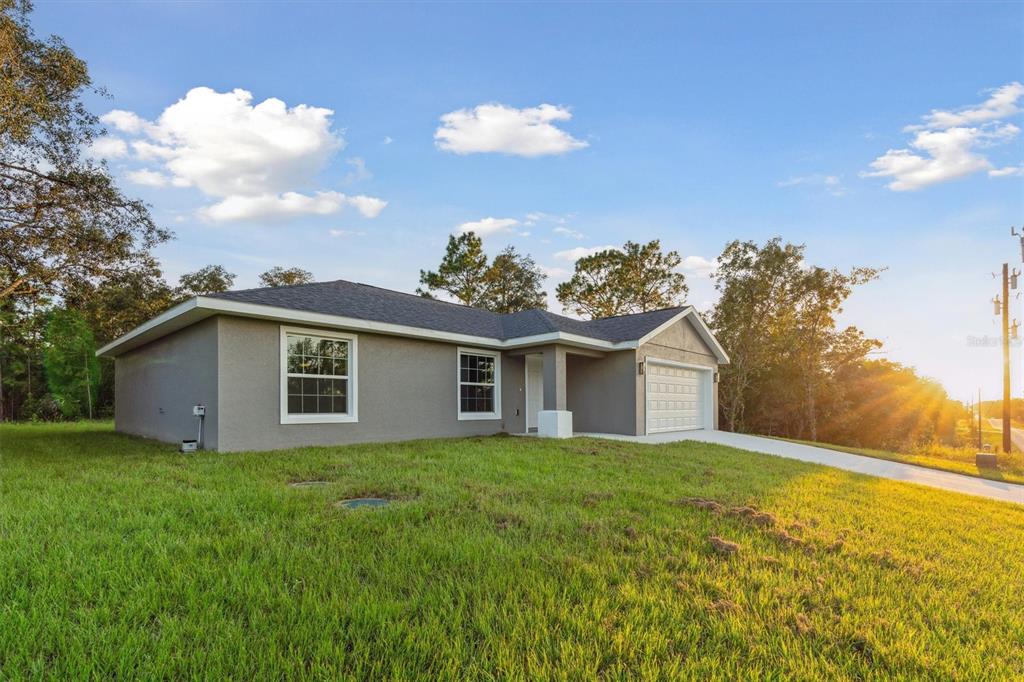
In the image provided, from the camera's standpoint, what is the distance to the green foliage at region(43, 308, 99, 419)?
19.7 metres

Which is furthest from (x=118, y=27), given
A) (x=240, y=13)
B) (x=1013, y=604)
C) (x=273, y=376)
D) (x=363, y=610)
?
(x=1013, y=604)

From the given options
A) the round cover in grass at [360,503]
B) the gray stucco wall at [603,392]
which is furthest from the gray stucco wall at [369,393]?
the round cover in grass at [360,503]

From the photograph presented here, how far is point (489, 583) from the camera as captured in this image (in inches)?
118

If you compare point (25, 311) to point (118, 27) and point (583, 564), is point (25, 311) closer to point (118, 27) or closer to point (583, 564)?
point (118, 27)

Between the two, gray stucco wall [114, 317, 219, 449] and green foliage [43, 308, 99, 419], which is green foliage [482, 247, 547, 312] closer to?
gray stucco wall [114, 317, 219, 449]

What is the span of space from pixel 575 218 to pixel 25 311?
20.1 m

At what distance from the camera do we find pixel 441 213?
47.1 feet

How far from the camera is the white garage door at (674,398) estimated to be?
46.0 ft

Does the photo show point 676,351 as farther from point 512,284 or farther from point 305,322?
point 512,284

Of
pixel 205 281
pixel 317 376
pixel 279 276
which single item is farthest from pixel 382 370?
pixel 279 276

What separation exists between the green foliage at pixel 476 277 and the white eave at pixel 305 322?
1480 cm

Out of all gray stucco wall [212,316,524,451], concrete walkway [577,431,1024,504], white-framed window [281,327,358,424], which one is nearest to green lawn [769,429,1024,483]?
concrete walkway [577,431,1024,504]

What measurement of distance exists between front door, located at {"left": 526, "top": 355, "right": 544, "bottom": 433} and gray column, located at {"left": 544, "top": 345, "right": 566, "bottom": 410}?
133 cm

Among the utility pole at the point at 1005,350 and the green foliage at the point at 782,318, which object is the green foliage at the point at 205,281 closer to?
the green foliage at the point at 782,318
